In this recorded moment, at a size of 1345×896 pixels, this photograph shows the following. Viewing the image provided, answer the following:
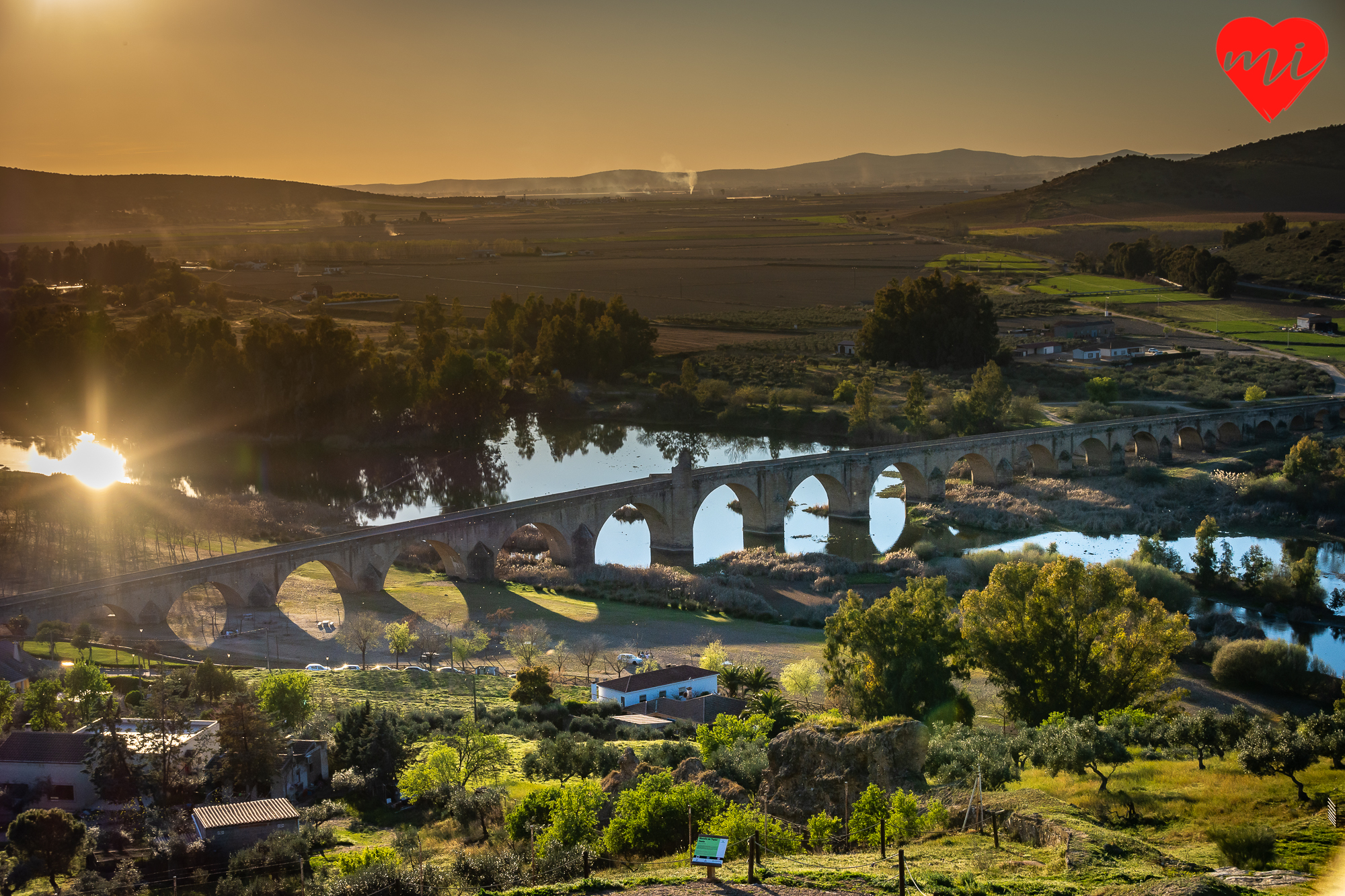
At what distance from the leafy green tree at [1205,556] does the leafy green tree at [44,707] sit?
3038cm

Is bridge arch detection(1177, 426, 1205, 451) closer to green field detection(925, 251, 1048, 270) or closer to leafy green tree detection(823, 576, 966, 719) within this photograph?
leafy green tree detection(823, 576, 966, 719)

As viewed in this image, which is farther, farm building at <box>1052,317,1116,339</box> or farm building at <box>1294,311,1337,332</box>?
farm building at <box>1052,317,1116,339</box>

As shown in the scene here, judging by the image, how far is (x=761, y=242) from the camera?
15800 centimetres

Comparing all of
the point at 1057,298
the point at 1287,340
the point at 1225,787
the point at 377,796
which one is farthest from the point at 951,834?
the point at 1057,298

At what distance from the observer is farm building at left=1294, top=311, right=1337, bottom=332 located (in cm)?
7938

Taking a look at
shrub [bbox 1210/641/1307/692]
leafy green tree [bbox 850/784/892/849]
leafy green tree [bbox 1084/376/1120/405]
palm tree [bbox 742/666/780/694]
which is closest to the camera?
leafy green tree [bbox 850/784/892/849]

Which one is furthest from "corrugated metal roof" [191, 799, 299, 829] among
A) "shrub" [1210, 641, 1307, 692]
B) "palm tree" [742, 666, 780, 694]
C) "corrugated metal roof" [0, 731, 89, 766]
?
"shrub" [1210, 641, 1307, 692]

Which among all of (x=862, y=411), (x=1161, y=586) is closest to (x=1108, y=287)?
(x=862, y=411)

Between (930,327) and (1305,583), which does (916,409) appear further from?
(1305,583)

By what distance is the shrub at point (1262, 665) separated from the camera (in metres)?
27.5

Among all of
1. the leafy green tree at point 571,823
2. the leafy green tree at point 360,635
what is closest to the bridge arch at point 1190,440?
the leafy green tree at point 360,635

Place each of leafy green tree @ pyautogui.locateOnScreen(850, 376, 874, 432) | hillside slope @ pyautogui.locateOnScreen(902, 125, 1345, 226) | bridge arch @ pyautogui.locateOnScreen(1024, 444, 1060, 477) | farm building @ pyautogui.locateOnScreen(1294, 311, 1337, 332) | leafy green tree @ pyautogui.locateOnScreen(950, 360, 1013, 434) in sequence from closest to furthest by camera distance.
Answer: bridge arch @ pyautogui.locateOnScreen(1024, 444, 1060, 477)
leafy green tree @ pyautogui.locateOnScreen(950, 360, 1013, 434)
leafy green tree @ pyautogui.locateOnScreen(850, 376, 874, 432)
farm building @ pyautogui.locateOnScreen(1294, 311, 1337, 332)
hillside slope @ pyautogui.locateOnScreen(902, 125, 1345, 226)

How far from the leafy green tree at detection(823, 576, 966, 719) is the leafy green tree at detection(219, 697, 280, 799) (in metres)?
11.5

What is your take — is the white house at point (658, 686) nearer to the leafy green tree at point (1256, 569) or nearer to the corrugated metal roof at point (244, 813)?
the corrugated metal roof at point (244, 813)
